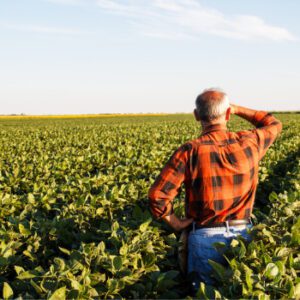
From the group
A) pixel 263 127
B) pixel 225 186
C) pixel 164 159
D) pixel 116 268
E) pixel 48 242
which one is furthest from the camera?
pixel 164 159

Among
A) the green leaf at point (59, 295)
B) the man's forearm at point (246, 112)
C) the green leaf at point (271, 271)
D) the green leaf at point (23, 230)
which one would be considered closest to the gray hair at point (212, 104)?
the man's forearm at point (246, 112)

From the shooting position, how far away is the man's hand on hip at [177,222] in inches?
126

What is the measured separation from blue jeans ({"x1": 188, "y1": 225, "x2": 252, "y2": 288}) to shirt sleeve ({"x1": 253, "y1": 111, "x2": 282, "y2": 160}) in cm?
69

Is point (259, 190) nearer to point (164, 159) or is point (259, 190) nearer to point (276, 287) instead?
point (164, 159)

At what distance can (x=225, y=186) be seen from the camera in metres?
3.08

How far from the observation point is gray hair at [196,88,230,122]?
116 inches

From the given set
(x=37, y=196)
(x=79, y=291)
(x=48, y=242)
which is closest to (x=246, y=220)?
(x=79, y=291)

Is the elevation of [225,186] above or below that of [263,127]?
below

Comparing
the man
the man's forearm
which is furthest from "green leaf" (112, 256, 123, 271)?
the man's forearm

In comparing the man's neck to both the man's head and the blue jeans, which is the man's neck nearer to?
the man's head

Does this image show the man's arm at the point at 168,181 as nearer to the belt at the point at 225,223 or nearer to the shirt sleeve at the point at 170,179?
the shirt sleeve at the point at 170,179

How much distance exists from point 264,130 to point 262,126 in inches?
10.1

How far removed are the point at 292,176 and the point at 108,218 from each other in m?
4.38

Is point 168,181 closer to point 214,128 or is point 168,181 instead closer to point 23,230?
point 214,128
